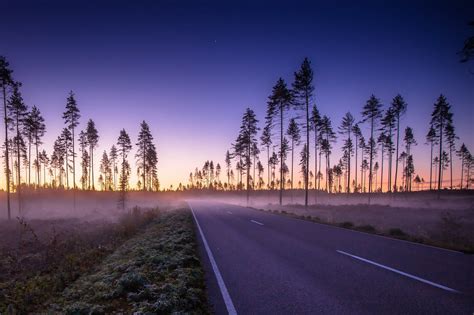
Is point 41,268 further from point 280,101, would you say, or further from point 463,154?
point 463,154

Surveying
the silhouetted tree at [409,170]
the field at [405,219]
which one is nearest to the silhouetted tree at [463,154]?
the silhouetted tree at [409,170]

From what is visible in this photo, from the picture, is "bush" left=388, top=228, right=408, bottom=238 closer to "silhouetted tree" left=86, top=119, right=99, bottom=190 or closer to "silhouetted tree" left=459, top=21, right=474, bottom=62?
"silhouetted tree" left=459, top=21, right=474, bottom=62

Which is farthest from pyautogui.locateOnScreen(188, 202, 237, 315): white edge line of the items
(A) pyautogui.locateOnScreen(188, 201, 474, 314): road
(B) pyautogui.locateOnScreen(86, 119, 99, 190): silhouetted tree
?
(B) pyautogui.locateOnScreen(86, 119, 99, 190): silhouetted tree

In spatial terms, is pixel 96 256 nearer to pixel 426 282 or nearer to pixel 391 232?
pixel 426 282

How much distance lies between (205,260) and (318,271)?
11.8 feet

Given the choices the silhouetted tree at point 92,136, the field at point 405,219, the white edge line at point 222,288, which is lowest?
the field at point 405,219

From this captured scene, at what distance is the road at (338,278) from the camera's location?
4.96 m

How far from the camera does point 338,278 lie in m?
6.55

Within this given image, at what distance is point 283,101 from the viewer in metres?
36.6

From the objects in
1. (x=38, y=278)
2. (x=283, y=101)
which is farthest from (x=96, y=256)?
(x=283, y=101)

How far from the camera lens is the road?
4965mm

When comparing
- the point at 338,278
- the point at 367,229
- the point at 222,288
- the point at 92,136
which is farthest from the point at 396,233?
the point at 92,136

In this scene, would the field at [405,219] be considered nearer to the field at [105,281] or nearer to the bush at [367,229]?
the bush at [367,229]

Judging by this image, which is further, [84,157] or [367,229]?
[84,157]
